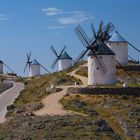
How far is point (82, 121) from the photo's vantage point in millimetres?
40906

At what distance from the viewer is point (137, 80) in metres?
66.3

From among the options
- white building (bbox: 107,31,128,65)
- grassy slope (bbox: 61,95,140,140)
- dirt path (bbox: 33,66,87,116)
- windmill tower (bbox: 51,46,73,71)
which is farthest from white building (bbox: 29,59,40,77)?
grassy slope (bbox: 61,95,140,140)

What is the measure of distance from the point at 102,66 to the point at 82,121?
57.2ft

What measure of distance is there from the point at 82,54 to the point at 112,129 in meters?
19.3

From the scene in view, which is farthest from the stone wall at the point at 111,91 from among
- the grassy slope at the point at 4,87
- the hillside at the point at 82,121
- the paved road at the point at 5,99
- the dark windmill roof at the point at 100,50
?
the grassy slope at the point at 4,87

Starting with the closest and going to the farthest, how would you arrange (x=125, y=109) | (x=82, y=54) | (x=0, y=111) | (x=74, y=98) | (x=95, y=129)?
(x=95, y=129) → (x=125, y=109) → (x=74, y=98) → (x=0, y=111) → (x=82, y=54)

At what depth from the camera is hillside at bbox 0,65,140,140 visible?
37.8 metres

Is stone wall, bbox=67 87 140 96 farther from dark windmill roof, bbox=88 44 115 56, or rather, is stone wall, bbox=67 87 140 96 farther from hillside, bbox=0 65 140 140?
dark windmill roof, bbox=88 44 115 56

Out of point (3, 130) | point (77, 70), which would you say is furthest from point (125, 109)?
point (77, 70)

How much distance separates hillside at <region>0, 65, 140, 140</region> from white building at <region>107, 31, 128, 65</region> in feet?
74.5

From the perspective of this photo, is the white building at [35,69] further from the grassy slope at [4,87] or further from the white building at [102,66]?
the white building at [102,66]

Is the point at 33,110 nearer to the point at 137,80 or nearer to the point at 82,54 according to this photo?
the point at 82,54

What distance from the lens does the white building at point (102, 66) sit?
5762 centimetres

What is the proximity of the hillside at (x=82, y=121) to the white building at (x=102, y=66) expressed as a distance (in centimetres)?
558
